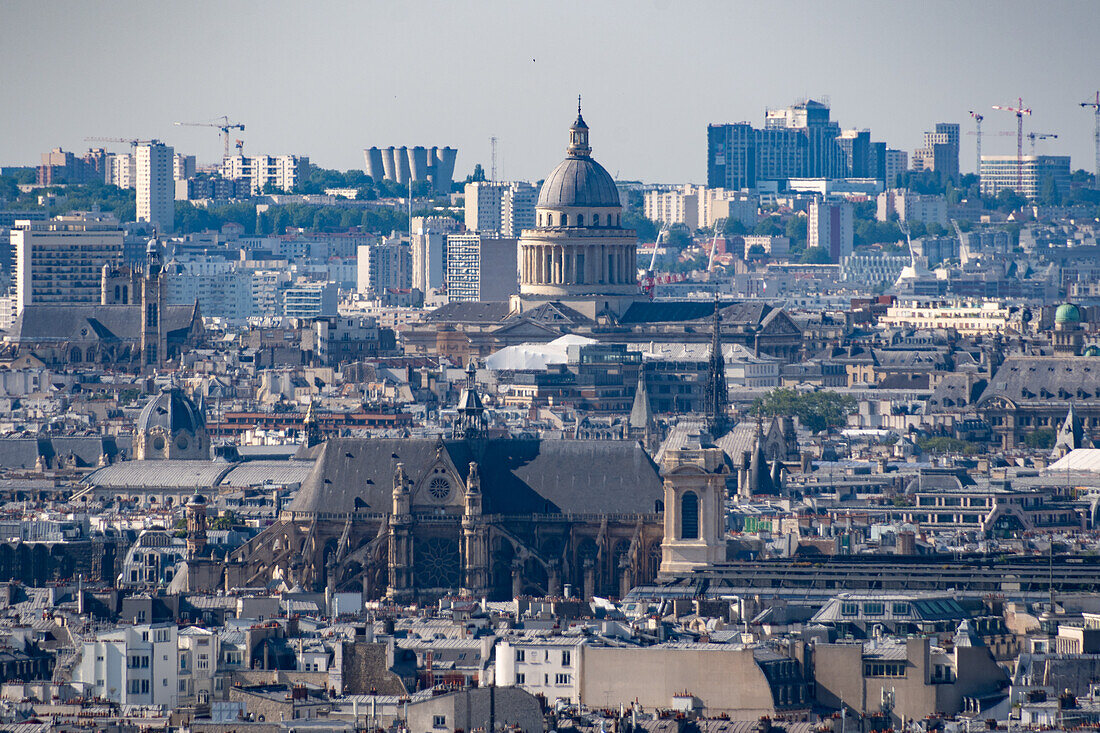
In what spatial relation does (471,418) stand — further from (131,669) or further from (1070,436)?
(1070,436)

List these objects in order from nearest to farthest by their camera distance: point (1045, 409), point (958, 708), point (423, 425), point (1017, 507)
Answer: point (958, 708) < point (1017, 507) < point (423, 425) < point (1045, 409)

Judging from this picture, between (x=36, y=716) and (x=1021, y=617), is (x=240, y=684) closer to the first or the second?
(x=36, y=716)

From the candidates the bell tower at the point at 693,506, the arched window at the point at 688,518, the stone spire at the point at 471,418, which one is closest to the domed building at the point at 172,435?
the stone spire at the point at 471,418

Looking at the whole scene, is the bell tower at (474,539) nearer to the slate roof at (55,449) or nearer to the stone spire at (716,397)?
the stone spire at (716,397)

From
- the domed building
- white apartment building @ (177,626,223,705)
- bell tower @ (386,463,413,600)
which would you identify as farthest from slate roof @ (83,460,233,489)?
white apartment building @ (177,626,223,705)

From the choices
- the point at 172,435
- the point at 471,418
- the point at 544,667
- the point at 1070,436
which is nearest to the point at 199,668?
the point at 544,667

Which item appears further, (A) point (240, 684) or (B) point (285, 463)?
(B) point (285, 463)

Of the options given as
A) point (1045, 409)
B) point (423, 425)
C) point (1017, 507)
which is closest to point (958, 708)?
point (1017, 507)
